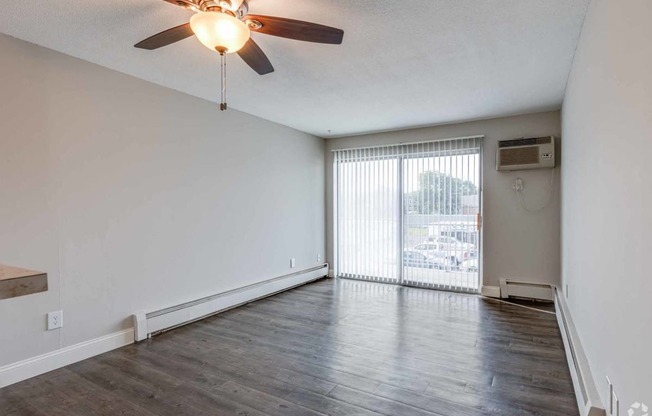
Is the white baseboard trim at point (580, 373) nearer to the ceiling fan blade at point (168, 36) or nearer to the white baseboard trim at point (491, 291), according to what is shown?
the white baseboard trim at point (491, 291)

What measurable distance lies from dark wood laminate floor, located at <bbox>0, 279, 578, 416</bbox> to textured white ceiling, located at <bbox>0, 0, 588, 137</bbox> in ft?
7.78

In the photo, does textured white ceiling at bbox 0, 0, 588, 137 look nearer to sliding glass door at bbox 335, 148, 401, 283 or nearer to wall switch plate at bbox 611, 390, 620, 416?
sliding glass door at bbox 335, 148, 401, 283

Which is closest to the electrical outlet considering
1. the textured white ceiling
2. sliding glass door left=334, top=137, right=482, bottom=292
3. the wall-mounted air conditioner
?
the textured white ceiling

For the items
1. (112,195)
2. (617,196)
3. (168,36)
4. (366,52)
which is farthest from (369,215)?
(617,196)

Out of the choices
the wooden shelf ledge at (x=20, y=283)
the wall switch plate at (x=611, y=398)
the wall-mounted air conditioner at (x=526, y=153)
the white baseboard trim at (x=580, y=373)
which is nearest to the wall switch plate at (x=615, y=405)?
the wall switch plate at (x=611, y=398)

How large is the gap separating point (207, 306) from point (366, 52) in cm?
299

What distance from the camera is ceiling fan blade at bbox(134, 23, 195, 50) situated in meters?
1.93

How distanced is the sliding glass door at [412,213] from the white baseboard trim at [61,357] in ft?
11.4

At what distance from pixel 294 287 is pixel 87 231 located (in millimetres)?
2876

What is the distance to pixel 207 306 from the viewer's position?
3.75 meters

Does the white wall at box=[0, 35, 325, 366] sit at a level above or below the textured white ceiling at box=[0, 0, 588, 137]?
below

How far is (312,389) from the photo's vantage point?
230 cm

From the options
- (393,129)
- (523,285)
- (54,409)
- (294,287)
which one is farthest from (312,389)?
(393,129)

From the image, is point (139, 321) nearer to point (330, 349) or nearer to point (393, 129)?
point (330, 349)
